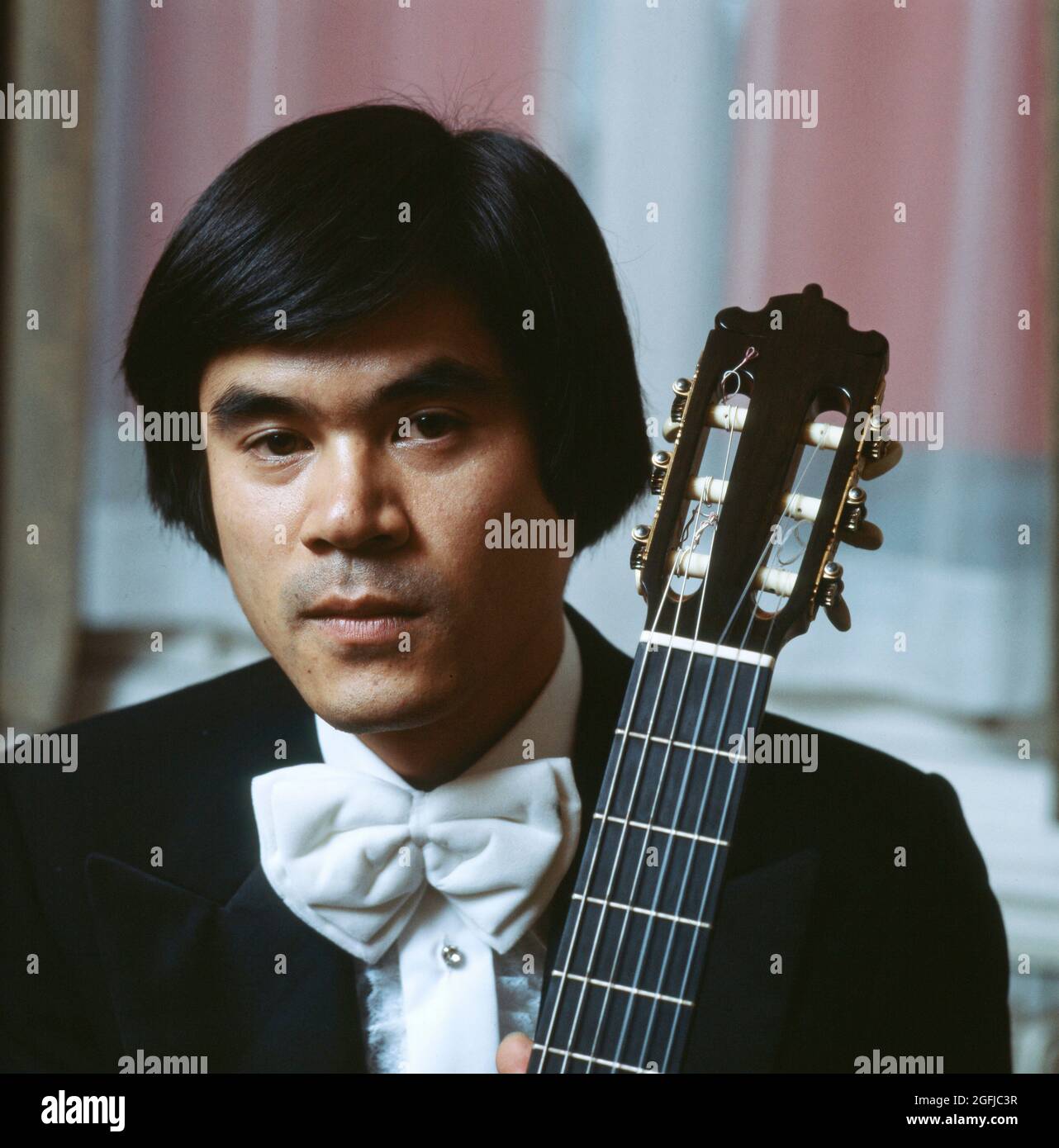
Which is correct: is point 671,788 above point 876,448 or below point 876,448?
below

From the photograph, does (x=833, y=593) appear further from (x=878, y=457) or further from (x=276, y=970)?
(x=276, y=970)

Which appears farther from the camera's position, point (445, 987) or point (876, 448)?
point (445, 987)

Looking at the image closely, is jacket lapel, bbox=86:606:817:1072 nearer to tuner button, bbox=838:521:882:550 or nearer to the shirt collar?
the shirt collar

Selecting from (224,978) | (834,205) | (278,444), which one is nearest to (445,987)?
(224,978)

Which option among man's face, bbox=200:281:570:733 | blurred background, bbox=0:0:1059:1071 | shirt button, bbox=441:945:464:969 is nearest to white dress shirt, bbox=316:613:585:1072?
shirt button, bbox=441:945:464:969

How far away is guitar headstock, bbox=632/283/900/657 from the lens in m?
0.74

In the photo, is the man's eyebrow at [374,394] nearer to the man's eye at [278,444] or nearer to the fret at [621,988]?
the man's eye at [278,444]

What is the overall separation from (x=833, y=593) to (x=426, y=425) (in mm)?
270

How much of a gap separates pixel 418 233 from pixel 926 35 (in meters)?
0.87

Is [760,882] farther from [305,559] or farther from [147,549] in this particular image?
[147,549]

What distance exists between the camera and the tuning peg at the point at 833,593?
0.74 metres

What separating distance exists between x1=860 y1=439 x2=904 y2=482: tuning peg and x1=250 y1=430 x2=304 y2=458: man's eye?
345mm

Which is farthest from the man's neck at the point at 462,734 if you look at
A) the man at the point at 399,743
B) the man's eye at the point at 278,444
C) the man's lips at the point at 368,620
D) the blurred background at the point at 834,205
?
the blurred background at the point at 834,205

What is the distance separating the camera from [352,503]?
2.53ft
